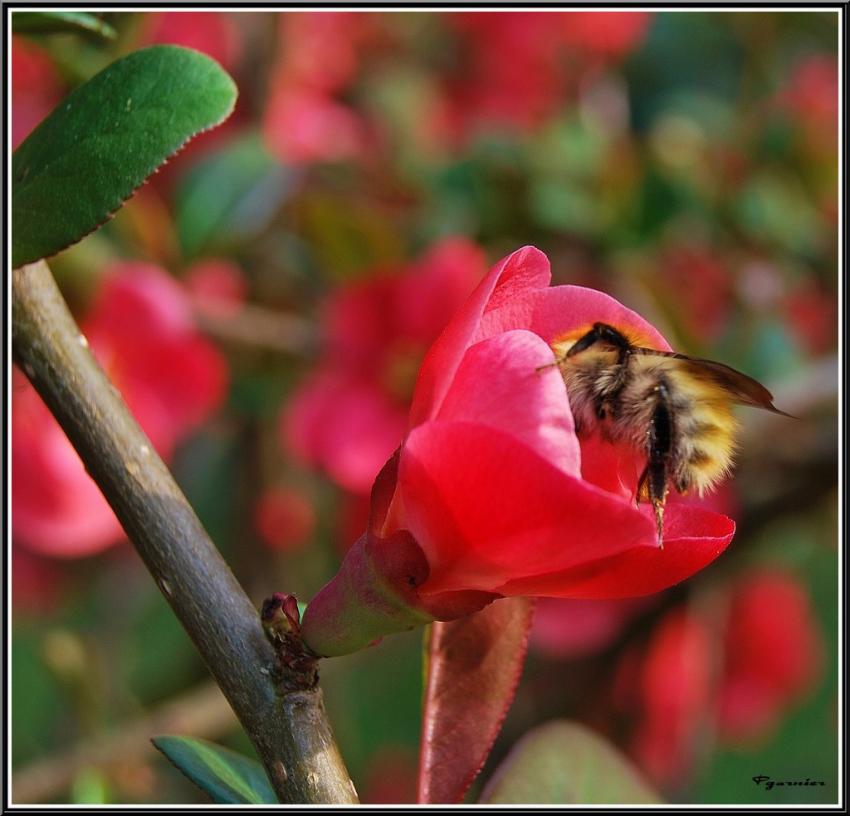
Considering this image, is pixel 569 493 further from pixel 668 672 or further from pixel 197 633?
pixel 668 672

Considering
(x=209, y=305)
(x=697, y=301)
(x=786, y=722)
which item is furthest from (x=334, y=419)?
(x=786, y=722)

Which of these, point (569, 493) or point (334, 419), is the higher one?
point (569, 493)

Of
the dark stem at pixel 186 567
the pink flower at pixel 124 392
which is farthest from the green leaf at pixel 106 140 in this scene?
the pink flower at pixel 124 392

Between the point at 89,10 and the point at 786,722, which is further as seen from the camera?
the point at 786,722

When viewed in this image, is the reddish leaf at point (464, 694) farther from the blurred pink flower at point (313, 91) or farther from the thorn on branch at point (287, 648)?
the blurred pink flower at point (313, 91)

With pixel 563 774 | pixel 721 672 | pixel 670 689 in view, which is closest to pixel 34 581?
pixel 670 689

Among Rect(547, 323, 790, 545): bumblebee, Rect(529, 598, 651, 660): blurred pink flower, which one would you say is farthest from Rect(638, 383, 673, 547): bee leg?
Rect(529, 598, 651, 660): blurred pink flower
